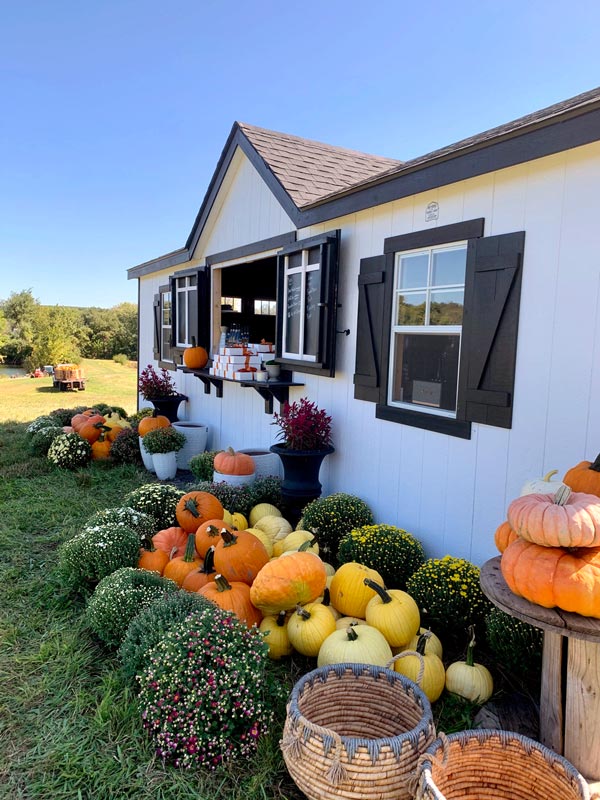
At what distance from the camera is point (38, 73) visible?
13469mm

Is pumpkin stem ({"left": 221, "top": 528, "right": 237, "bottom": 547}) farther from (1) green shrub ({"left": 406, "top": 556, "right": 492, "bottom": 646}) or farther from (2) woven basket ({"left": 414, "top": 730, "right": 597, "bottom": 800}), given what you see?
(2) woven basket ({"left": 414, "top": 730, "right": 597, "bottom": 800})

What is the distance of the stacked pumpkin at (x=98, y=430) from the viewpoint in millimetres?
7551

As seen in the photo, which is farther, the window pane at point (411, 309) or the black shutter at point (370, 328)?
the black shutter at point (370, 328)

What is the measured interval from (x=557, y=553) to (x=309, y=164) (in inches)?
213

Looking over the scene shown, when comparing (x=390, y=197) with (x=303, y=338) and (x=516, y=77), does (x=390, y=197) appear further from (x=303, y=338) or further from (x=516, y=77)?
(x=516, y=77)

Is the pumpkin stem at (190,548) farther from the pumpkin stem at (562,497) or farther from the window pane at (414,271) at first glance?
the window pane at (414,271)

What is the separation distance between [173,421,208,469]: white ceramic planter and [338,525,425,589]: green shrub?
4.00 meters

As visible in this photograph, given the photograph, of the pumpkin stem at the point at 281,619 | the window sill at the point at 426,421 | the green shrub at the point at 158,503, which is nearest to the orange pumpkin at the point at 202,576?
the pumpkin stem at the point at 281,619

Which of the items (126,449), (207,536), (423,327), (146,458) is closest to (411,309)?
(423,327)

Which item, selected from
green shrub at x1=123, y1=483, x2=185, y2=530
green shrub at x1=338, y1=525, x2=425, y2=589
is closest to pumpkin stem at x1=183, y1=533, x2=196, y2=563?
green shrub at x1=338, y1=525, x2=425, y2=589

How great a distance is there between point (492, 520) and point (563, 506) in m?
1.58

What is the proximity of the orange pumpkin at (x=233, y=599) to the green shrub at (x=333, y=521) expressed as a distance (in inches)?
43.9

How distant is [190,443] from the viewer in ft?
24.0

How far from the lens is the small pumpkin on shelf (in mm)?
2496
